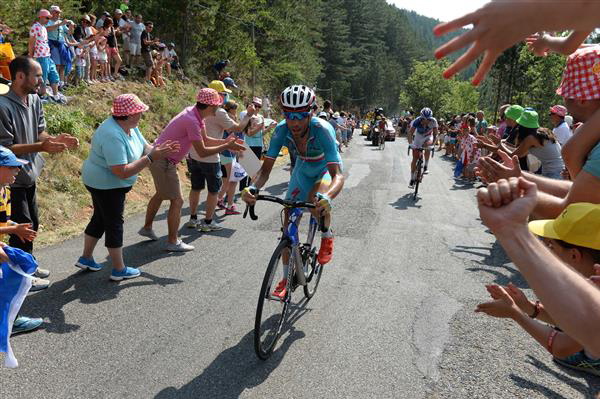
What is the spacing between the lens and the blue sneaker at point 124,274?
5250 mm

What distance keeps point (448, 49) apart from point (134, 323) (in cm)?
400

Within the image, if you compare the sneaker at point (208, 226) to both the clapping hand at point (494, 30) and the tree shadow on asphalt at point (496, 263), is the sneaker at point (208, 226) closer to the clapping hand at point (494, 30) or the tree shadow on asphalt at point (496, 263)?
the tree shadow on asphalt at point (496, 263)

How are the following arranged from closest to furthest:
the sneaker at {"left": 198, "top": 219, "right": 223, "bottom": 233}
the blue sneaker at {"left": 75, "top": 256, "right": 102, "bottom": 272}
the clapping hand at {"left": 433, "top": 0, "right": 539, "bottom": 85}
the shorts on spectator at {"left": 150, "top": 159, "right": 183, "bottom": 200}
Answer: the clapping hand at {"left": 433, "top": 0, "right": 539, "bottom": 85} → the blue sneaker at {"left": 75, "top": 256, "right": 102, "bottom": 272} → the shorts on spectator at {"left": 150, "top": 159, "right": 183, "bottom": 200} → the sneaker at {"left": 198, "top": 219, "right": 223, "bottom": 233}

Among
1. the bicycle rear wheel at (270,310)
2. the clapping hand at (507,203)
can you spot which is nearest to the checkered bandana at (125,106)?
the bicycle rear wheel at (270,310)

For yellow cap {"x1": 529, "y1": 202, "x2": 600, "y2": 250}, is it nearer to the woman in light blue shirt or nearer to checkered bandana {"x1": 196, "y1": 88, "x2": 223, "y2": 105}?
the woman in light blue shirt

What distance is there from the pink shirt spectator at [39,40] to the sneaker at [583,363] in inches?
445

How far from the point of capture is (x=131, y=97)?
5.08 m

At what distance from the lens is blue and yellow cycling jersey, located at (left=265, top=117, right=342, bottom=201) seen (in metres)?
4.71

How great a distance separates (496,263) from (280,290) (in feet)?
13.0

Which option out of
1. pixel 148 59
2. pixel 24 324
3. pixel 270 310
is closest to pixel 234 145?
pixel 270 310

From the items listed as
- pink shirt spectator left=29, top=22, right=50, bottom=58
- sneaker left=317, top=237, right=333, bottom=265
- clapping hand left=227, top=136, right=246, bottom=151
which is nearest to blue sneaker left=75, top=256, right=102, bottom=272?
clapping hand left=227, top=136, right=246, bottom=151

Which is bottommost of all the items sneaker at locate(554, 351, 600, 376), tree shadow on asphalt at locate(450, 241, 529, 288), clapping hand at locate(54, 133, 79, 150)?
tree shadow on asphalt at locate(450, 241, 529, 288)

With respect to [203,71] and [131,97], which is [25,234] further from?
[203,71]

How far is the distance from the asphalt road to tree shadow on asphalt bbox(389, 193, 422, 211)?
3.07 metres
